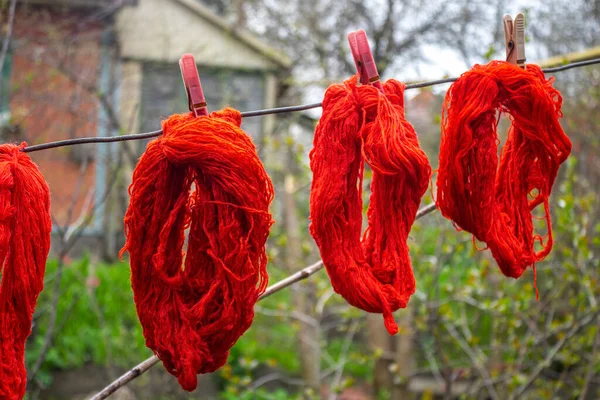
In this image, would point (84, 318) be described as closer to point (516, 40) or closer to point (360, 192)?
point (360, 192)

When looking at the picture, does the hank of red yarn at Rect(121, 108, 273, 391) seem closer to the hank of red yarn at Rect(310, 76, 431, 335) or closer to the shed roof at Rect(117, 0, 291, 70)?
the hank of red yarn at Rect(310, 76, 431, 335)

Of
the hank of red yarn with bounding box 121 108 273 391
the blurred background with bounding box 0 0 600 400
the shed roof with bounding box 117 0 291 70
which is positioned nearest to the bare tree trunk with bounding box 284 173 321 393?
the blurred background with bounding box 0 0 600 400

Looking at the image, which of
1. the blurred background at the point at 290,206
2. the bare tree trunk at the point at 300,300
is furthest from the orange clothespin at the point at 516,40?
the bare tree trunk at the point at 300,300

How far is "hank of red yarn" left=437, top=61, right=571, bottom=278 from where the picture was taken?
4.00 feet

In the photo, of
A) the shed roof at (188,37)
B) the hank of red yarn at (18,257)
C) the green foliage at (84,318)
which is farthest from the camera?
the shed roof at (188,37)

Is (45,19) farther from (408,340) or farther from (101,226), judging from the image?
(408,340)

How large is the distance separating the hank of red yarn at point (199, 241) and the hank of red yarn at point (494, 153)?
360 millimetres

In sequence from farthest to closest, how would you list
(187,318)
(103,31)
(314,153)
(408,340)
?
(103,31), (408,340), (314,153), (187,318)

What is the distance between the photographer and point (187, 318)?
108 cm

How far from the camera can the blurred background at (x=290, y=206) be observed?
10.3 feet

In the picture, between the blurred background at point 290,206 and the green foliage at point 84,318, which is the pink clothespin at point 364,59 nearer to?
the blurred background at point 290,206

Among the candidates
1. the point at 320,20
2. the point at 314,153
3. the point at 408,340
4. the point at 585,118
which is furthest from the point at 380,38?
the point at 314,153

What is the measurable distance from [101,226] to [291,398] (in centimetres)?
212

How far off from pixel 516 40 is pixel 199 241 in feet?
2.33
